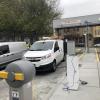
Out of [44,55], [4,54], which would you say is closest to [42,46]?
[44,55]

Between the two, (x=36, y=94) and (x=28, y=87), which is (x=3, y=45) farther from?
(x=28, y=87)

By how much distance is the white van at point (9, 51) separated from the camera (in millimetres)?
13948

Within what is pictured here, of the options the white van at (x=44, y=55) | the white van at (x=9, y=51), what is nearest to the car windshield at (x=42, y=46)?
the white van at (x=44, y=55)

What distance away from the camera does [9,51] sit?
48.5 feet

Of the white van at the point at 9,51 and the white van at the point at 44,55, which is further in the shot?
the white van at the point at 9,51

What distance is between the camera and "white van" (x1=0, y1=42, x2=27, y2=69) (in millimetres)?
13948

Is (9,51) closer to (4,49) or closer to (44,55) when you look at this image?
(4,49)

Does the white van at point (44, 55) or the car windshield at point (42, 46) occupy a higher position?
the car windshield at point (42, 46)

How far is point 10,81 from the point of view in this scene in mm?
2744

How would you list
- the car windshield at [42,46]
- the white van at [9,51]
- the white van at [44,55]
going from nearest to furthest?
the white van at [44,55] → the car windshield at [42,46] → the white van at [9,51]

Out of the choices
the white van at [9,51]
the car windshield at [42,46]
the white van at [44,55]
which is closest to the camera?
the white van at [44,55]

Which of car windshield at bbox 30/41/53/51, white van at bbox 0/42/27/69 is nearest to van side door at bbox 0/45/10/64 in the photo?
white van at bbox 0/42/27/69

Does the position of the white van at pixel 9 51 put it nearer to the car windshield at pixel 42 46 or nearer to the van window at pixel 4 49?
the van window at pixel 4 49

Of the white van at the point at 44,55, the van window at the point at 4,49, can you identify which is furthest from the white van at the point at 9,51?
the white van at the point at 44,55
